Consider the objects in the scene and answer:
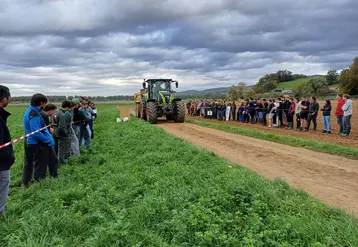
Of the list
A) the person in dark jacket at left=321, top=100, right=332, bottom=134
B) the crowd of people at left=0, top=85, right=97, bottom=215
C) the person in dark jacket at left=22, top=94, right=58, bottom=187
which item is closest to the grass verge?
the person in dark jacket at left=321, top=100, right=332, bottom=134

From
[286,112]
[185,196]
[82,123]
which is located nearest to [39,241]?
[185,196]

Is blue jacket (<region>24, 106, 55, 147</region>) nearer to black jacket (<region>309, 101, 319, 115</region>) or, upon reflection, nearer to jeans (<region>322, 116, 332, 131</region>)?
jeans (<region>322, 116, 332, 131</region>)

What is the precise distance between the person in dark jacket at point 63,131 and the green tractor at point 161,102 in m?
9.91

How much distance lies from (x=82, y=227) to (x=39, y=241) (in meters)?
0.59

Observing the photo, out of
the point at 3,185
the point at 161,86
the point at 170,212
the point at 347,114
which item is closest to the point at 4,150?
the point at 3,185

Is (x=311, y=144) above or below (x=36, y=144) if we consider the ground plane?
below

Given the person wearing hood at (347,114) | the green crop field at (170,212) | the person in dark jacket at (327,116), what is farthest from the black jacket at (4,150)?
the person in dark jacket at (327,116)

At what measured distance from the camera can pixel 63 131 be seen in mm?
7477

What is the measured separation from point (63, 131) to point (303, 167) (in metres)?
5.97

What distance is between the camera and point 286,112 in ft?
52.0

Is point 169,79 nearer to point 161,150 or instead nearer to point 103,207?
point 161,150

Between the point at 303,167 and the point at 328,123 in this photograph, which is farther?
the point at 328,123

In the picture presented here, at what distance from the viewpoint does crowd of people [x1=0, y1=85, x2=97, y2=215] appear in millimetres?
4281

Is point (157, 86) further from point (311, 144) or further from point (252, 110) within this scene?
point (311, 144)
